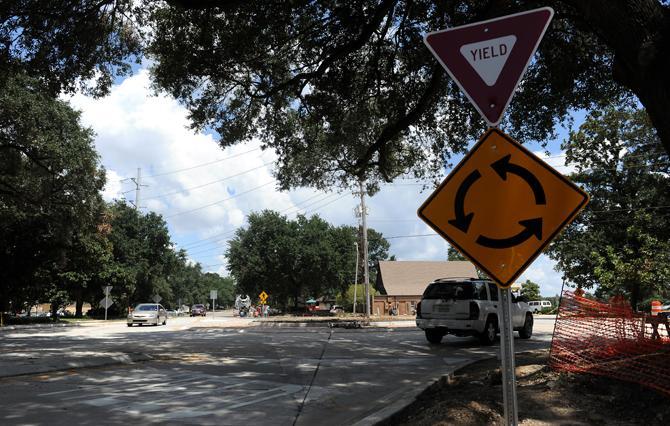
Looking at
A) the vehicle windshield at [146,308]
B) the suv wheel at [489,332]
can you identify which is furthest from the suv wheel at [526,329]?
the vehicle windshield at [146,308]

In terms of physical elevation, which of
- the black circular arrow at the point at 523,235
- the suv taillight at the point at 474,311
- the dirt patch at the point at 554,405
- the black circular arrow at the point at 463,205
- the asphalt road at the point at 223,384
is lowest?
the asphalt road at the point at 223,384

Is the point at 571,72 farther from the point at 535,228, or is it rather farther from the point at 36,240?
the point at 36,240

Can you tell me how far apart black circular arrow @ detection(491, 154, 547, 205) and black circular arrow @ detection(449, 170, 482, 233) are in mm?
144

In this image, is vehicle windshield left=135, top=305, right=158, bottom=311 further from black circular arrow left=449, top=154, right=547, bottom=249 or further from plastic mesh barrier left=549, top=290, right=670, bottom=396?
black circular arrow left=449, top=154, right=547, bottom=249

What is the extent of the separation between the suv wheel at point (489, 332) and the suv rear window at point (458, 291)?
2.33 feet

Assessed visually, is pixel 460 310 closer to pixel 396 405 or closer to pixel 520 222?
pixel 396 405

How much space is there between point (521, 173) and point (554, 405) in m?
3.36

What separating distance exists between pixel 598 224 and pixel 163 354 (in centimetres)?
2906

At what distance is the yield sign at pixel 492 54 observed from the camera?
351 cm

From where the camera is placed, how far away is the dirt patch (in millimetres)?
5113

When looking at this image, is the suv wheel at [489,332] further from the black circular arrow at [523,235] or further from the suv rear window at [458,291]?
the black circular arrow at [523,235]

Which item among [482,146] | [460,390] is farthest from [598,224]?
[482,146]

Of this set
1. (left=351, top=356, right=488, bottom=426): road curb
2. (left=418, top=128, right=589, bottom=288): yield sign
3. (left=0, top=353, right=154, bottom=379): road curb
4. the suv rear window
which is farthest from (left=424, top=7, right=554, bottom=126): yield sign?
the suv rear window

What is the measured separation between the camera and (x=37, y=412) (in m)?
6.42
